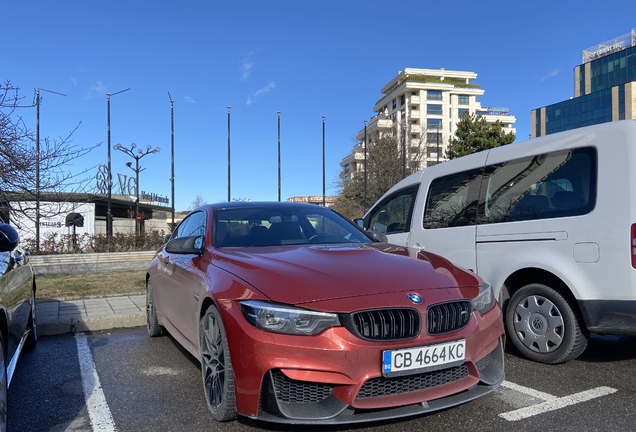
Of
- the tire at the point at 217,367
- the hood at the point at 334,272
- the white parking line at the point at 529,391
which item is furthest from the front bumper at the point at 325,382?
the white parking line at the point at 529,391

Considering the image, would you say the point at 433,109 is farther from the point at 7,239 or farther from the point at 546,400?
the point at 7,239

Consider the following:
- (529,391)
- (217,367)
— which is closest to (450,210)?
(529,391)

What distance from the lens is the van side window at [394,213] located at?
5.93 m

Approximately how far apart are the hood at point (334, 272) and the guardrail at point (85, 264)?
9.62m

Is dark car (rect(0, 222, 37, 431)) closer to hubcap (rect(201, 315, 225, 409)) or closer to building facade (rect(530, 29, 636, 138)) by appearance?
hubcap (rect(201, 315, 225, 409))

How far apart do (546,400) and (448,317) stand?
122 cm

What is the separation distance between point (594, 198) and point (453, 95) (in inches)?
3310

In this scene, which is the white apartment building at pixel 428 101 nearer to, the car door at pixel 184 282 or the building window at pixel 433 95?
the building window at pixel 433 95

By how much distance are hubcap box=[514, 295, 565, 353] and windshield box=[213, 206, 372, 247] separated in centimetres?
153

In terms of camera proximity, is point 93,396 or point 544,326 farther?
point 544,326

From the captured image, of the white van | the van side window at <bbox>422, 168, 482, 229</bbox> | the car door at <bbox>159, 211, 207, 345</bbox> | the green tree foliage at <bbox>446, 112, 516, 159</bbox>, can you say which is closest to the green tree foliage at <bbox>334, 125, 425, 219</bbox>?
the green tree foliage at <bbox>446, 112, 516, 159</bbox>

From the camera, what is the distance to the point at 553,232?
4035 mm

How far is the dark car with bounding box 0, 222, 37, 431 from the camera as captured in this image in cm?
269

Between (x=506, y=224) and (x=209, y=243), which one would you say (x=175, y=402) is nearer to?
(x=209, y=243)
